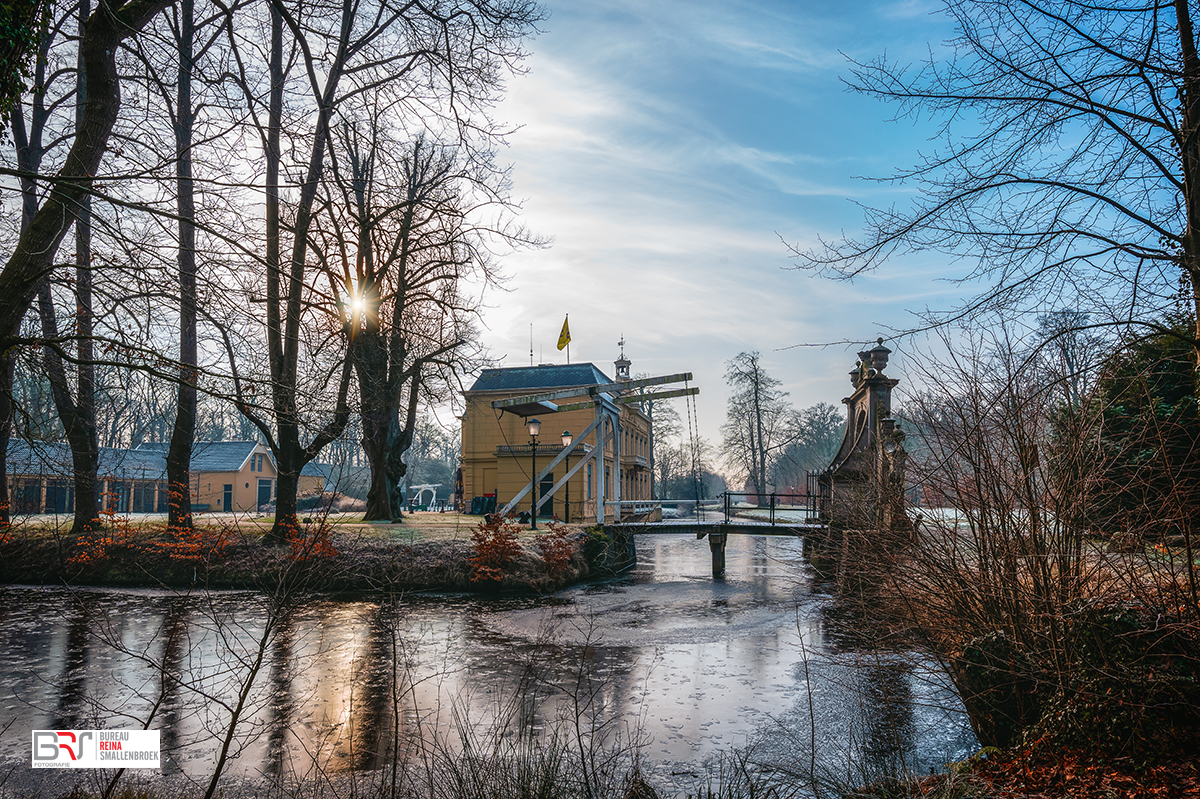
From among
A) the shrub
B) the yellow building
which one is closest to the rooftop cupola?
the yellow building

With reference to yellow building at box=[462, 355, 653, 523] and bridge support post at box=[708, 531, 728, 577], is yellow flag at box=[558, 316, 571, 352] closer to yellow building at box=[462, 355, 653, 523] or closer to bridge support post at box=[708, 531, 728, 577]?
yellow building at box=[462, 355, 653, 523]

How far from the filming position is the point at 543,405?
21562 mm

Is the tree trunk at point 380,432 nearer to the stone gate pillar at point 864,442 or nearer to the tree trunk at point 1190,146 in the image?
the stone gate pillar at point 864,442

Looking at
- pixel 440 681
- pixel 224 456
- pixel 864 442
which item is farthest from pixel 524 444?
pixel 440 681

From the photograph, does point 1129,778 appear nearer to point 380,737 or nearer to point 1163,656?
point 1163,656

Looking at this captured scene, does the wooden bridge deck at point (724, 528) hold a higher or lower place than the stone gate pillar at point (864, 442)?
lower

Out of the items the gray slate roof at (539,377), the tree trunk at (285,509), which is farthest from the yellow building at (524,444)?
the tree trunk at (285,509)

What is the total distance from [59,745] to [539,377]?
26.6 meters

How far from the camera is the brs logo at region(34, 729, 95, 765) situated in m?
4.91

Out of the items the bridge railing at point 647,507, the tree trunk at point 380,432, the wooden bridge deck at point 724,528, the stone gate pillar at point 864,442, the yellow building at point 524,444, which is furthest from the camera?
the yellow building at point 524,444

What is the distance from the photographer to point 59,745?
5148mm

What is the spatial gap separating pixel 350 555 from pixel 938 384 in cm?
1136
